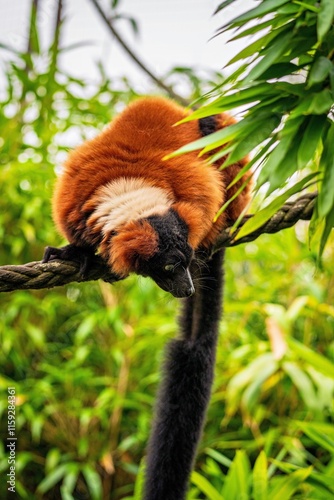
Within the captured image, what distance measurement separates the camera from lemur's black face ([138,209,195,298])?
56.9 inches

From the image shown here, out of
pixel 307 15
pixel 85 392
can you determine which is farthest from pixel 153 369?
pixel 307 15

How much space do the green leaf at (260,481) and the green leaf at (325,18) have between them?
1.53m

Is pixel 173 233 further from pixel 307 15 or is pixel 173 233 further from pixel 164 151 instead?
pixel 307 15

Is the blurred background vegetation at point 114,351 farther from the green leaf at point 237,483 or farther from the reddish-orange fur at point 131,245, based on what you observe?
the reddish-orange fur at point 131,245

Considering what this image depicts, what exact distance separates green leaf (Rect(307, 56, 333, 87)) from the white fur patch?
1.97ft

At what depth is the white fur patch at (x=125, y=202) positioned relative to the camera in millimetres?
1519

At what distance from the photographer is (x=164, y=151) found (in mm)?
1664

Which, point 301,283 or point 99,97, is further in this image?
point 99,97

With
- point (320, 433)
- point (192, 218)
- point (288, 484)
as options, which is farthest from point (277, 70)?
point (288, 484)

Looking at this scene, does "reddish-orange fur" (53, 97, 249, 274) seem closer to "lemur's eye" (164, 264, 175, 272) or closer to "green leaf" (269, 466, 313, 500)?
"lemur's eye" (164, 264, 175, 272)

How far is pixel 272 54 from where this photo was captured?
3.44ft

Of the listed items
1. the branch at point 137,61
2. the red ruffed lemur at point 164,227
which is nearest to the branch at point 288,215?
the red ruffed lemur at point 164,227

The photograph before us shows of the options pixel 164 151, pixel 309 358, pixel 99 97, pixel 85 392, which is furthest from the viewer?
pixel 99 97

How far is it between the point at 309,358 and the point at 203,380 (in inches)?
21.3
